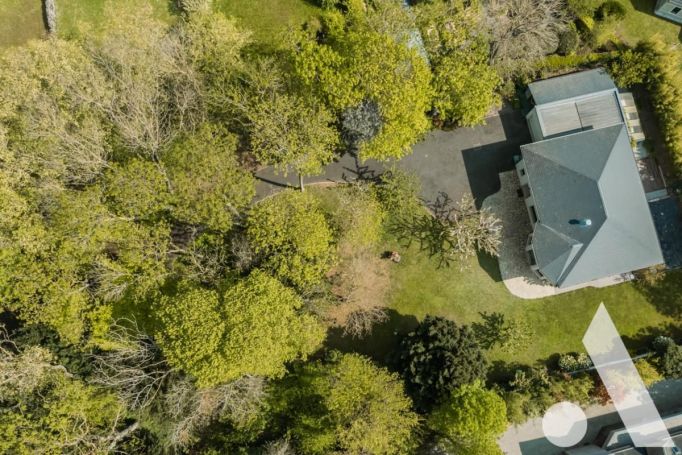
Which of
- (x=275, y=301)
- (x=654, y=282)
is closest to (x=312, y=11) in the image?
(x=275, y=301)

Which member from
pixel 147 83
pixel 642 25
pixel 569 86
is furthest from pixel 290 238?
pixel 642 25

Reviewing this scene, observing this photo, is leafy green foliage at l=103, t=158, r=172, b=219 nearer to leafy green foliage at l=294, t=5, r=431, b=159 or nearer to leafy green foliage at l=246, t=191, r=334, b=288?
leafy green foliage at l=246, t=191, r=334, b=288

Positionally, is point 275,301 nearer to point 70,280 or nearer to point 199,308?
point 199,308

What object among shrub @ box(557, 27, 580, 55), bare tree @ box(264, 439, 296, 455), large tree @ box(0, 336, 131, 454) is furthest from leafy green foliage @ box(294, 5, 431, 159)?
large tree @ box(0, 336, 131, 454)

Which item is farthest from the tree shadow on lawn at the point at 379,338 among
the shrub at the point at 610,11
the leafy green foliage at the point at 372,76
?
the shrub at the point at 610,11

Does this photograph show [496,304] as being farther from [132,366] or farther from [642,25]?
[132,366]

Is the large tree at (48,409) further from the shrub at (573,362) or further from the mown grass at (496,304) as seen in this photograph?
the shrub at (573,362)
